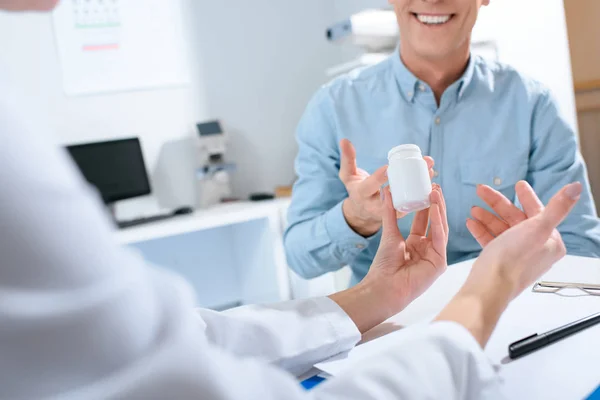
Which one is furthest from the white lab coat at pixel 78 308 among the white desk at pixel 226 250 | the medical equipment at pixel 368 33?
the medical equipment at pixel 368 33

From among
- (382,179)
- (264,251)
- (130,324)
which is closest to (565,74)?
(264,251)

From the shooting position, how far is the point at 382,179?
3.13 ft

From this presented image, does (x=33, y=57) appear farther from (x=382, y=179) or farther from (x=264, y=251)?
(x=382, y=179)

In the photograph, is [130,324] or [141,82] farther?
[141,82]

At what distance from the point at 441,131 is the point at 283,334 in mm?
777

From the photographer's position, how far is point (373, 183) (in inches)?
38.2

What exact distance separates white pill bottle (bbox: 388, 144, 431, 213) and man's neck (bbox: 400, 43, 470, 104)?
1.89 ft

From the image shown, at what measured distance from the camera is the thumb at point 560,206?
0.61 metres

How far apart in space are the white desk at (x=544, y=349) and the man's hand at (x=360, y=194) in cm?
A: 17

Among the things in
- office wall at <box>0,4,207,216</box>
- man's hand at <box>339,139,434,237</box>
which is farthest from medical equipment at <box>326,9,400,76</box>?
man's hand at <box>339,139,434,237</box>

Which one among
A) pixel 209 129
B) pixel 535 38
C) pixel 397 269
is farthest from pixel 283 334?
pixel 535 38

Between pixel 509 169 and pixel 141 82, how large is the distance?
1.71m

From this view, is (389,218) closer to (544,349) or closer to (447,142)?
(544,349)

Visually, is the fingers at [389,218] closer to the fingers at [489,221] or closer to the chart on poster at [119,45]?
the fingers at [489,221]
